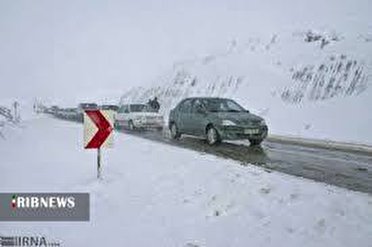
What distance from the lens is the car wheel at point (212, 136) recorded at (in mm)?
16202

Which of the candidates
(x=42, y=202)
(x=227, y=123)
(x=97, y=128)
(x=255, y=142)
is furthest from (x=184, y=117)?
(x=42, y=202)

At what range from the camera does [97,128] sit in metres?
10.5

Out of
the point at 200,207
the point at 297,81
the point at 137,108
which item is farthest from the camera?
the point at 297,81

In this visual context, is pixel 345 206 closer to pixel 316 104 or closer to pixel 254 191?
pixel 254 191

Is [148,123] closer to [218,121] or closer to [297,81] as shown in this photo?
[218,121]

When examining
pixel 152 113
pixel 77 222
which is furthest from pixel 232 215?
pixel 152 113

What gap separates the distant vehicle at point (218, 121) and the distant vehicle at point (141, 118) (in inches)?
290

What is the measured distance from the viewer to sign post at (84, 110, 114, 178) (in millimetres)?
10367

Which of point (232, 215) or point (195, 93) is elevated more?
point (232, 215)

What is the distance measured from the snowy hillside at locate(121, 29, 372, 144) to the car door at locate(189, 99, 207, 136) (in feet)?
24.6

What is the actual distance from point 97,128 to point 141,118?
16404 mm

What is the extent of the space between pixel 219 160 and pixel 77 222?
4.32m

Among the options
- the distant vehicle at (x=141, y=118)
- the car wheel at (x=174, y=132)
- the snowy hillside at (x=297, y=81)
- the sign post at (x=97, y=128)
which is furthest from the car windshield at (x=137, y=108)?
the sign post at (x=97, y=128)

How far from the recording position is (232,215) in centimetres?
741
